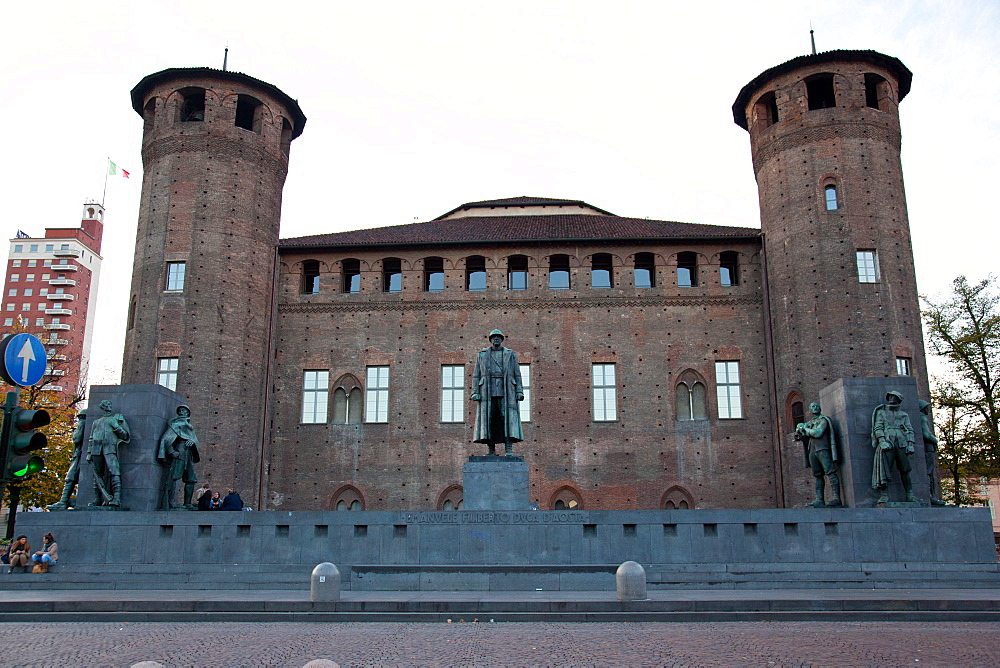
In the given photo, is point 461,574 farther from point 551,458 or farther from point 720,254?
point 720,254

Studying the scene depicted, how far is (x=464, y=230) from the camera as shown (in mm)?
38406

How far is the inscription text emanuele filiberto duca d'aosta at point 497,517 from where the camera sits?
1762 centimetres

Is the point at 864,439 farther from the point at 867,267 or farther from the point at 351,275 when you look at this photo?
the point at 351,275

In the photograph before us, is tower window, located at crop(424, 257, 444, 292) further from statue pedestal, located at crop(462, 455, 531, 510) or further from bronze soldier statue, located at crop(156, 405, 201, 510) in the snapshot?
statue pedestal, located at crop(462, 455, 531, 510)

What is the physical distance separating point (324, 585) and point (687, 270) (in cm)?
2567

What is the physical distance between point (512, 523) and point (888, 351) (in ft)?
62.6

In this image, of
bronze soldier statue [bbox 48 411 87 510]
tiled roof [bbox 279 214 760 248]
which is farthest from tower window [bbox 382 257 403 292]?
bronze soldier statue [bbox 48 411 87 510]

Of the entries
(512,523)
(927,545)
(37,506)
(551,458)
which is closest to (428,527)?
(512,523)

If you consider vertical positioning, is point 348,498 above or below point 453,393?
below

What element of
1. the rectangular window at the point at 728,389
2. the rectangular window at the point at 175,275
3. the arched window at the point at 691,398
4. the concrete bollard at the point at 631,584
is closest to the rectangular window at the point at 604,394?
the arched window at the point at 691,398

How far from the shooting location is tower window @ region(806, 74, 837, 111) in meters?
34.2

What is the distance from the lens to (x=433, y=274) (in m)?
36.5

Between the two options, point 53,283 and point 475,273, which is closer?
point 475,273

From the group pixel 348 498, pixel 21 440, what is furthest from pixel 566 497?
pixel 21 440
